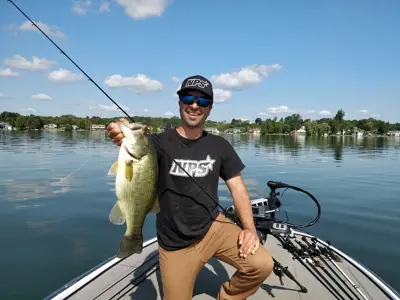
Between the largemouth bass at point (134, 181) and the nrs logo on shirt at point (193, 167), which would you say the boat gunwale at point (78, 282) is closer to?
the largemouth bass at point (134, 181)

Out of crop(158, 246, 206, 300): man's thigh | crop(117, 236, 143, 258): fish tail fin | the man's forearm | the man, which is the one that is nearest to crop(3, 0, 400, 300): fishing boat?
the man's forearm

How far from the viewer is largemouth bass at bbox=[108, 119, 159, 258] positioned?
296 centimetres

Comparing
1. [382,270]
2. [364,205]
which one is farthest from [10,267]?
[364,205]

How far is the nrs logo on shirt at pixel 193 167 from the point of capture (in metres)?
3.68

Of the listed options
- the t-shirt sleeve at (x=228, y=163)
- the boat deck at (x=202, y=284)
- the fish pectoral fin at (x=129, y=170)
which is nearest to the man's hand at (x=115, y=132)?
the fish pectoral fin at (x=129, y=170)

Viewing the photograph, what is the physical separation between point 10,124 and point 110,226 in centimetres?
15696

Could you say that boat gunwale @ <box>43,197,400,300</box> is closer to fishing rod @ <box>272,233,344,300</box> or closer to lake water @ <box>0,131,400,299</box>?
fishing rod @ <box>272,233,344,300</box>

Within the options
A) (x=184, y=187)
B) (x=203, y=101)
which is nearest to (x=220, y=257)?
(x=184, y=187)

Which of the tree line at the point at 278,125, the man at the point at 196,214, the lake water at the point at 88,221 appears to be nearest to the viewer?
the man at the point at 196,214

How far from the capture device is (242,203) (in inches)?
153

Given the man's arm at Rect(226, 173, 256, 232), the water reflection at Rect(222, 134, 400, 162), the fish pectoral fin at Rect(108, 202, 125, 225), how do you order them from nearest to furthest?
the fish pectoral fin at Rect(108, 202, 125, 225) → the man's arm at Rect(226, 173, 256, 232) → the water reflection at Rect(222, 134, 400, 162)

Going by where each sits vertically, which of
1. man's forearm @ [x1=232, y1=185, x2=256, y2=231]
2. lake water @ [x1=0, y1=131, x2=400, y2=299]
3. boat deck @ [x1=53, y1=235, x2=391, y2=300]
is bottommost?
lake water @ [x1=0, y1=131, x2=400, y2=299]

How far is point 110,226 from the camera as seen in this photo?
988 centimetres

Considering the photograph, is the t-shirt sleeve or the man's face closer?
the man's face
